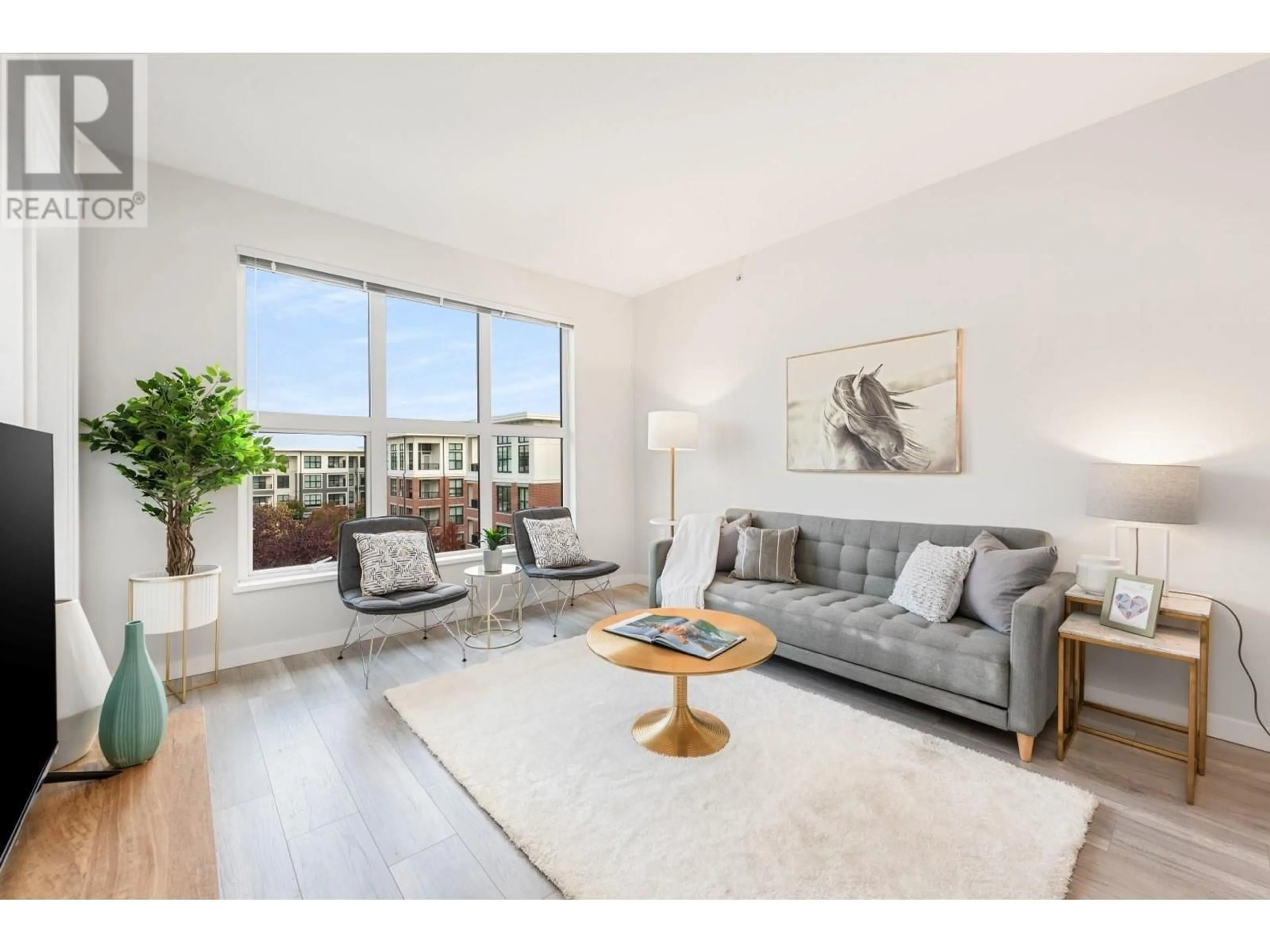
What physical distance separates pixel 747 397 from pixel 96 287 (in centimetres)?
399

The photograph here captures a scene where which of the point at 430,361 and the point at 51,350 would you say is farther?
the point at 430,361

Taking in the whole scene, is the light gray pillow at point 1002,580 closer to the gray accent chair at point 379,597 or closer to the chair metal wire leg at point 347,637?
the gray accent chair at point 379,597

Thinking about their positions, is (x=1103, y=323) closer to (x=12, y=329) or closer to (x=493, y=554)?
(x=493, y=554)

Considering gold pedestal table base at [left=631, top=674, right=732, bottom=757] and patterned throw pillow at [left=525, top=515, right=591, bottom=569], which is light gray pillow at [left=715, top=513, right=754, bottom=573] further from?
gold pedestal table base at [left=631, top=674, right=732, bottom=757]

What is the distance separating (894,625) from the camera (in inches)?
102

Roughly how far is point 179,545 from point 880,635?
355 centimetres

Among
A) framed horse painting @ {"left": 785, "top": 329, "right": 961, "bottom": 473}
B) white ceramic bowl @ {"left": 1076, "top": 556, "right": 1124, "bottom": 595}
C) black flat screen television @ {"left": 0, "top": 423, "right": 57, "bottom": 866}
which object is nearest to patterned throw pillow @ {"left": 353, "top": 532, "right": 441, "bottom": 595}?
black flat screen television @ {"left": 0, "top": 423, "right": 57, "bottom": 866}

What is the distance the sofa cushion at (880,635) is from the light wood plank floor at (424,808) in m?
0.25

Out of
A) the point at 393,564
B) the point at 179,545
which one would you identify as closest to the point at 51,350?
the point at 179,545

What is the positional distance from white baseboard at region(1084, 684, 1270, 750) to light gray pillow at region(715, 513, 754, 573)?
6.41 feet

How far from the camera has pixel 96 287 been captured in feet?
9.00

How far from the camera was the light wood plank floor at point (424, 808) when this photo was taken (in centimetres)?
155

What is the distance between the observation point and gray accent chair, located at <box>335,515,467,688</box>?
3.02 meters
